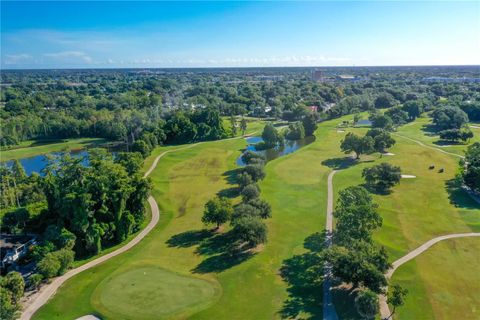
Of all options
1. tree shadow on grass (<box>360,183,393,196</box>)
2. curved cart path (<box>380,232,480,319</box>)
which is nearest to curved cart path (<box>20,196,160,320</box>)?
curved cart path (<box>380,232,480,319</box>)

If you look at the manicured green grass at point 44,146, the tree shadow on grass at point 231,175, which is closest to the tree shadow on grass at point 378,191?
the tree shadow on grass at point 231,175

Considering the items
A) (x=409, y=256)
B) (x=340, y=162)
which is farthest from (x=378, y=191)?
(x=409, y=256)

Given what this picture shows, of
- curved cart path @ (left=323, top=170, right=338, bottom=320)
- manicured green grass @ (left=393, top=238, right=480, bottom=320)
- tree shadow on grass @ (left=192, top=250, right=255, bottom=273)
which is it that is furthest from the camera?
→ tree shadow on grass @ (left=192, top=250, right=255, bottom=273)

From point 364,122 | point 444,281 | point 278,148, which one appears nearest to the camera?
point 444,281

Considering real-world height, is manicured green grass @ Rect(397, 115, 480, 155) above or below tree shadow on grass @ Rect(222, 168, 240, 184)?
above

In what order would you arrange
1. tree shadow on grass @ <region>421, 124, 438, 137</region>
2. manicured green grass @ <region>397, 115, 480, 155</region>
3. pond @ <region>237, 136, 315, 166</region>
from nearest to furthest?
manicured green grass @ <region>397, 115, 480, 155</region> → pond @ <region>237, 136, 315, 166</region> → tree shadow on grass @ <region>421, 124, 438, 137</region>

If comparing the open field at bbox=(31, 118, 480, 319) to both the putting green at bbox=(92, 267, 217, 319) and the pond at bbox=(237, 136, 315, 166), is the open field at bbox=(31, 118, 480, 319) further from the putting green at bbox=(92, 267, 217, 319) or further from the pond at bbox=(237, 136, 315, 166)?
the pond at bbox=(237, 136, 315, 166)

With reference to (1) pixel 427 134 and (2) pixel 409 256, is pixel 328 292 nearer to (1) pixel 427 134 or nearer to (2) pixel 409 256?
(2) pixel 409 256

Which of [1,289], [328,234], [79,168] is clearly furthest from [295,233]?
[1,289]
